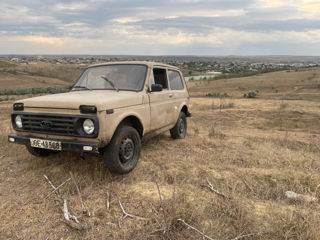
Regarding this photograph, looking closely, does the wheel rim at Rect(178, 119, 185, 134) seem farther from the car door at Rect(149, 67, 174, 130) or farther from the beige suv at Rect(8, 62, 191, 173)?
the beige suv at Rect(8, 62, 191, 173)

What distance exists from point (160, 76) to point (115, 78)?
1233 mm

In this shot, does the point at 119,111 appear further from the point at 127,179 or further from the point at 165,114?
the point at 165,114

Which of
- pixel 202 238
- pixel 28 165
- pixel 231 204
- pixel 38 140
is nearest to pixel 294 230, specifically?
pixel 231 204

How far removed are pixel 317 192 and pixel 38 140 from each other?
13.6 ft

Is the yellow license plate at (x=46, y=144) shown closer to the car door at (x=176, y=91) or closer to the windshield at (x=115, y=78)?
the windshield at (x=115, y=78)

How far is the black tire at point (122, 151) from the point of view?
156 inches

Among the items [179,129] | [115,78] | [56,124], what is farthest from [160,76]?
[56,124]

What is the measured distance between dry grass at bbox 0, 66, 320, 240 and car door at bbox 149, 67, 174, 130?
26.5 inches

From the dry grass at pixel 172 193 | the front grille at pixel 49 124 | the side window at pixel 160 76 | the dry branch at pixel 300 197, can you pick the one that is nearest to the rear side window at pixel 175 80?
the side window at pixel 160 76

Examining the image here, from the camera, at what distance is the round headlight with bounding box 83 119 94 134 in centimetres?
372

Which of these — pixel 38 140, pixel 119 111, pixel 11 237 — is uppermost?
pixel 119 111

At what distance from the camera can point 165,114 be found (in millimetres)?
5699

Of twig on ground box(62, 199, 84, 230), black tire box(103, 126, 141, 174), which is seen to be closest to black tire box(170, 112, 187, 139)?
black tire box(103, 126, 141, 174)

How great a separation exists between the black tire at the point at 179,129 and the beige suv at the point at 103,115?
93cm
